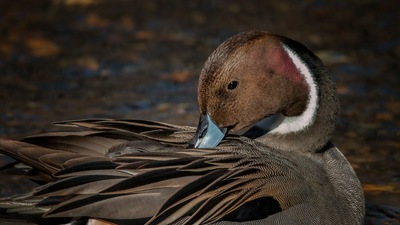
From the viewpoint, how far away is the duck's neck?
18.7ft

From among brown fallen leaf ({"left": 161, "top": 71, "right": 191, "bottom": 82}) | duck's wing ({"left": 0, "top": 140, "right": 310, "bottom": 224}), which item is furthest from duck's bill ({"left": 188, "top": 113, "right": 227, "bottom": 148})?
brown fallen leaf ({"left": 161, "top": 71, "right": 191, "bottom": 82})

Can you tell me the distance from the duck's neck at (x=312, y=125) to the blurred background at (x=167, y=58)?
106 centimetres

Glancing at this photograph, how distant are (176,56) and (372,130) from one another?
7.61ft

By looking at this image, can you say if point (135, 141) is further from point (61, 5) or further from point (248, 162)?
point (61, 5)

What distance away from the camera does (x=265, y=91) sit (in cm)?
558

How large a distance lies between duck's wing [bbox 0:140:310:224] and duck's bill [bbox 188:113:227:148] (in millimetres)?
197

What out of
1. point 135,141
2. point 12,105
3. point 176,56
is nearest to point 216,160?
point 135,141

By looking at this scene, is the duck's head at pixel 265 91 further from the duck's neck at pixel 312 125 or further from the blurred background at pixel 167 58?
the blurred background at pixel 167 58

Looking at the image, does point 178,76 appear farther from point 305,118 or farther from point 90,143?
point 90,143

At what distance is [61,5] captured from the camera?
9.98 metres

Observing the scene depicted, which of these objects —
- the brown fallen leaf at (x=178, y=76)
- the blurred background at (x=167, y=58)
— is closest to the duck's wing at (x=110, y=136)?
the blurred background at (x=167, y=58)

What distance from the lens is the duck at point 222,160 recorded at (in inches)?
193

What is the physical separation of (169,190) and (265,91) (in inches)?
39.6

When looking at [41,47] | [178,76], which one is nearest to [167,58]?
[178,76]
